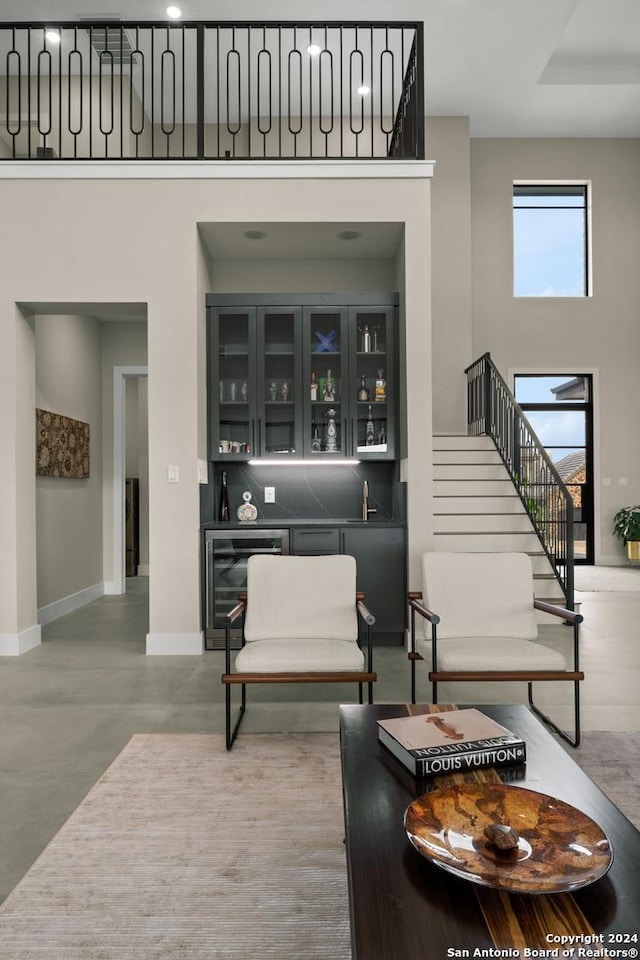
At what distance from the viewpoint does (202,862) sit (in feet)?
6.88

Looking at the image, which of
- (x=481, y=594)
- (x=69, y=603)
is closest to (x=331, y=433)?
(x=481, y=594)

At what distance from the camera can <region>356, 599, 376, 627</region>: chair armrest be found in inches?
118

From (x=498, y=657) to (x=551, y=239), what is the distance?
863cm

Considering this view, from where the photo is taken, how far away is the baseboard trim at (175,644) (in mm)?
4855

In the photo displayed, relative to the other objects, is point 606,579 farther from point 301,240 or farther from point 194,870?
point 194,870

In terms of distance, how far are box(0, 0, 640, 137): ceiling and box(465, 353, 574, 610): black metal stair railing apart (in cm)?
358

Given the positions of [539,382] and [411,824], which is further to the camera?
[539,382]

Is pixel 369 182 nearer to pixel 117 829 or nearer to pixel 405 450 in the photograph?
pixel 405 450

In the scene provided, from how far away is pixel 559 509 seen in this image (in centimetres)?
645

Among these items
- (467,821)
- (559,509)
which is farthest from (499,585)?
(559,509)

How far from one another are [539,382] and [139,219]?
6926 millimetres

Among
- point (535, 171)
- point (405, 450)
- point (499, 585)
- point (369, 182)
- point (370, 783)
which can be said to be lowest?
point (370, 783)

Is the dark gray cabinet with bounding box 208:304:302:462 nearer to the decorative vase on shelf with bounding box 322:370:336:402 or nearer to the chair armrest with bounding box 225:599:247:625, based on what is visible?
the decorative vase on shelf with bounding box 322:370:336:402

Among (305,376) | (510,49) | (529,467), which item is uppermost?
(510,49)
